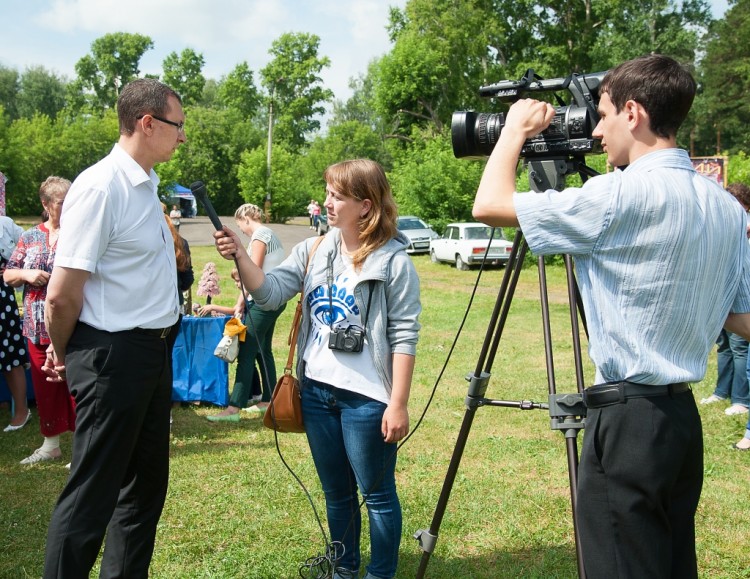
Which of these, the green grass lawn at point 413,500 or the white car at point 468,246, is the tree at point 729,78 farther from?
the green grass lawn at point 413,500

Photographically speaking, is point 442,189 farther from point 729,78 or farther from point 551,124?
point 551,124

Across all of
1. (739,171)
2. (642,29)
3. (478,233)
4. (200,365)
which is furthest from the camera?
(642,29)

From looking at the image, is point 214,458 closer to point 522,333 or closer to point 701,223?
point 701,223

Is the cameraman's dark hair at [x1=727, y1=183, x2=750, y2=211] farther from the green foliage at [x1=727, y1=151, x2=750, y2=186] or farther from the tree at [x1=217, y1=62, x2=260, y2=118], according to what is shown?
the tree at [x1=217, y1=62, x2=260, y2=118]

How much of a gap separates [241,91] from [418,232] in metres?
38.8

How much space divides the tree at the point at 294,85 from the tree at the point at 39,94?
29.1 meters

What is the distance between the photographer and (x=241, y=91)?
58.5 meters

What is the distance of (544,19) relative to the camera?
37406 millimetres

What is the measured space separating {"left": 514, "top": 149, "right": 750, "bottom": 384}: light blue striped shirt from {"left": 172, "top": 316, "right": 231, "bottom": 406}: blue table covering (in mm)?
4860

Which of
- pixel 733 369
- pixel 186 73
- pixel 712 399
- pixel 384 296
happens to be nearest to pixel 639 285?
pixel 384 296

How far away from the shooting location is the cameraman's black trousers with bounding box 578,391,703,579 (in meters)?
1.82

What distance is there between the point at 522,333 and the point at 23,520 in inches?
308

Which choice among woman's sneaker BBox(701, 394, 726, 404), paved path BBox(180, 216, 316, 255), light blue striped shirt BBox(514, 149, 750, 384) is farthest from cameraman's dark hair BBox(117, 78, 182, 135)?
paved path BBox(180, 216, 316, 255)

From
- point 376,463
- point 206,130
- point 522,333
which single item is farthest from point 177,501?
point 206,130
